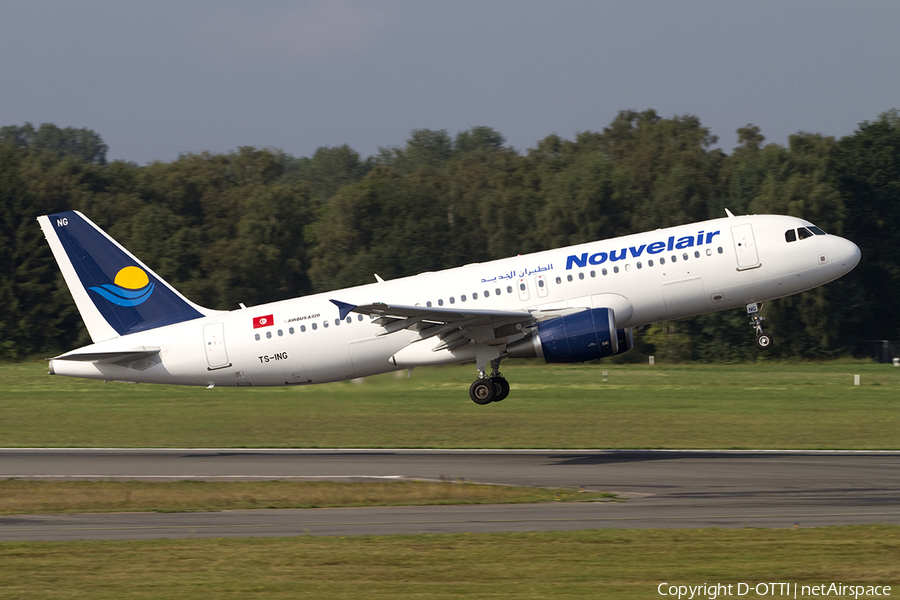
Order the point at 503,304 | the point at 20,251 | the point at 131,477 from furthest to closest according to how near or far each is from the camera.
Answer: the point at 20,251, the point at 503,304, the point at 131,477

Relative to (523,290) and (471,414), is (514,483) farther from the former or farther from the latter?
(471,414)

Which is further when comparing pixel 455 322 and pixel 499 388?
pixel 499 388

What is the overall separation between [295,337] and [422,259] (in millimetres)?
51898

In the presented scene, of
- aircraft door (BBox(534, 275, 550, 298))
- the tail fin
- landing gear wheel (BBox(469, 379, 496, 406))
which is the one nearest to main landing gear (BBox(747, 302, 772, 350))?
aircraft door (BBox(534, 275, 550, 298))

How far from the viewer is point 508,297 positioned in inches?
1272

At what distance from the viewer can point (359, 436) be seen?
38.8m

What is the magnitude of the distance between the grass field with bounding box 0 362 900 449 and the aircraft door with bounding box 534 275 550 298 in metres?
4.42

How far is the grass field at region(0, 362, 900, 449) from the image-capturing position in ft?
117

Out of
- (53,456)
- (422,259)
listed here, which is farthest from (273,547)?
(422,259)

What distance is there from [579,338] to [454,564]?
523 inches

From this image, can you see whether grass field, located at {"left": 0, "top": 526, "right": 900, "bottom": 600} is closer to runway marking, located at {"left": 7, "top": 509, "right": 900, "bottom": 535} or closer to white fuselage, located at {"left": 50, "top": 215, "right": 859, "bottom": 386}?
runway marking, located at {"left": 7, "top": 509, "right": 900, "bottom": 535}

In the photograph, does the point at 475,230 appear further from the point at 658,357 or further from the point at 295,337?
the point at 295,337

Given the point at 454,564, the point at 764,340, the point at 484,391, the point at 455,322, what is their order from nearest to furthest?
the point at 454,564, the point at 764,340, the point at 455,322, the point at 484,391

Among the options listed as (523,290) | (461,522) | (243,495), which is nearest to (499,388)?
(523,290)
